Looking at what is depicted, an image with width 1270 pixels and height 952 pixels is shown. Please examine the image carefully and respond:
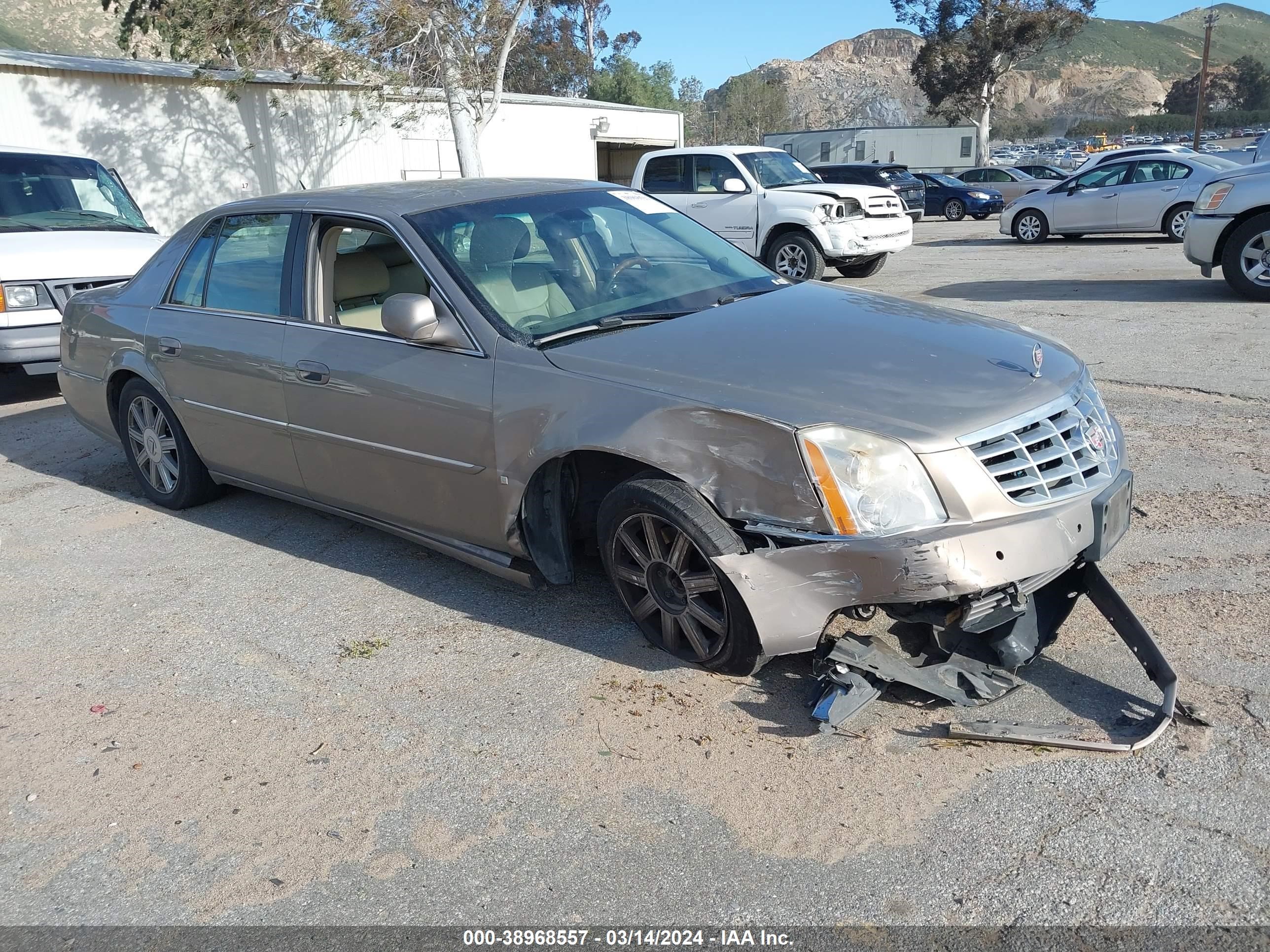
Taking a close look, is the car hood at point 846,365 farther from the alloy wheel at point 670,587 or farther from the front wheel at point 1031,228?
the front wheel at point 1031,228

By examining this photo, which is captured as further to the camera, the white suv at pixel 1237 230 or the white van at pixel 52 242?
the white suv at pixel 1237 230

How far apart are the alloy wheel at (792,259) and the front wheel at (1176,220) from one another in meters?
7.10

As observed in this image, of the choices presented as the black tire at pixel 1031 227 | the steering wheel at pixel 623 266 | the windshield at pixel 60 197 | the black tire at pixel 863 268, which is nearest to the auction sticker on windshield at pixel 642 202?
the steering wheel at pixel 623 266

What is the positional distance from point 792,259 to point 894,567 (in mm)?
11184

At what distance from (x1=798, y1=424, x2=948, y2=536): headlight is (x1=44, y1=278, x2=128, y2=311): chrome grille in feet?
24.0

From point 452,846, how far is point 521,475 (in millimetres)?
1398

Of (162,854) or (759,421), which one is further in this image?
(759,421)

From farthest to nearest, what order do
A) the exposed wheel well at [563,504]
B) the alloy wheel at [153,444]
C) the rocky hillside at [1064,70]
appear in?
the rocky hillside at [1064,70], the alloy wheel at [153,444], the exposed wheel well at [563,504]

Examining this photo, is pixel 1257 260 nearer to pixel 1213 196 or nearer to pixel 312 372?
pixel 1213 196

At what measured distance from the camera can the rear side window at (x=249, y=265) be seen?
15.9 ft

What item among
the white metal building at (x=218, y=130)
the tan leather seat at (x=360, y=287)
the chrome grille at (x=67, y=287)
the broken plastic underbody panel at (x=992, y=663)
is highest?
the white metal building at (x=218, y=130)

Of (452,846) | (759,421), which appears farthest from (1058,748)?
(452,846)

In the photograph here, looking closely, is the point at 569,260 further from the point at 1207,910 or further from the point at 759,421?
the point at 1207,910

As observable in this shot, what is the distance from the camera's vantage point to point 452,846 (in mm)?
2859
